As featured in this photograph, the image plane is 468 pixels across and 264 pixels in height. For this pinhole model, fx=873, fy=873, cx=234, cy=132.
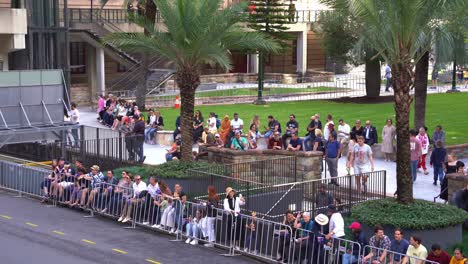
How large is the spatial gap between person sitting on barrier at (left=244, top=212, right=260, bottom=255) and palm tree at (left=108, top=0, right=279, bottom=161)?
19.3 ft

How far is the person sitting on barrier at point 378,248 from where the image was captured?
48.8 ft

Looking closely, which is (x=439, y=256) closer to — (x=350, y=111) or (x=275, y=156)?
(x=275, y=156)

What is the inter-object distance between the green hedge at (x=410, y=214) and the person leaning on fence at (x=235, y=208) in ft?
7.80

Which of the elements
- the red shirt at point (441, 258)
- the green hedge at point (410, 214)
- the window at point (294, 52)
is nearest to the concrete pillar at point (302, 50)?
the window at point (294, 52)

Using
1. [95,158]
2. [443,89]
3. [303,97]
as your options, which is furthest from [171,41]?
[443,89]

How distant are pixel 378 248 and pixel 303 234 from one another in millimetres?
1785

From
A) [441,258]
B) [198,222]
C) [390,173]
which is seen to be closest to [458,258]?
[441,258]

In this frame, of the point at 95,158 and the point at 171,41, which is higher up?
the point at 171,41

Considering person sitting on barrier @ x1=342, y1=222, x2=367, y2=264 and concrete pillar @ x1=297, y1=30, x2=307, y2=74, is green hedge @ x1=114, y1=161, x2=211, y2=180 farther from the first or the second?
concrete pillar @ x1=297, y1=30, x2=307, y2=74

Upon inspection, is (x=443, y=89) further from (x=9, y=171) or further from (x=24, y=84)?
(x=9, y=171)

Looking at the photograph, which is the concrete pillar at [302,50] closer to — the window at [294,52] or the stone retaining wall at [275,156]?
the window at [294,52]

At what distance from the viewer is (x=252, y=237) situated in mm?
17391

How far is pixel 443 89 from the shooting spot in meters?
48.4

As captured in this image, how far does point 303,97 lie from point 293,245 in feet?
96.1
